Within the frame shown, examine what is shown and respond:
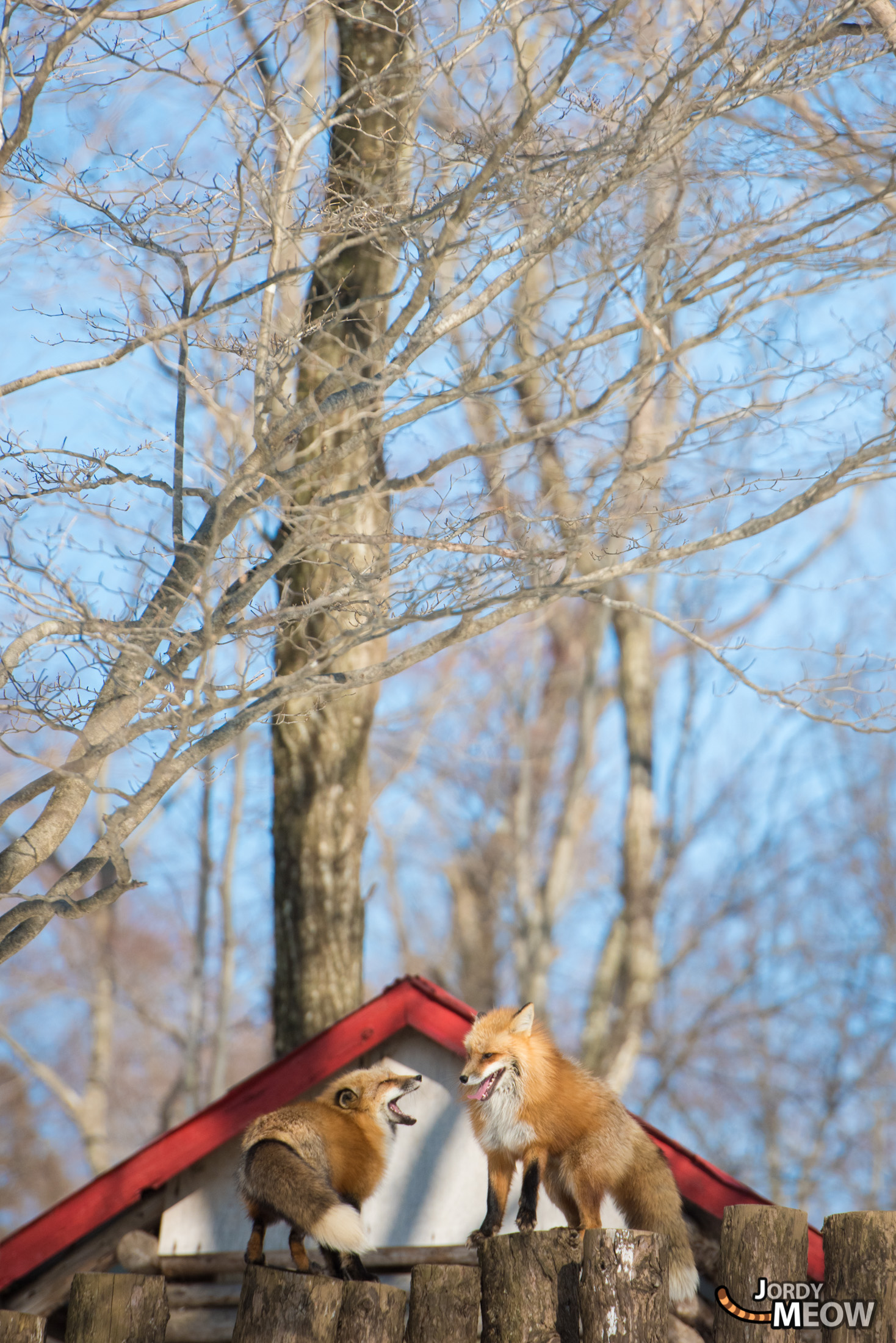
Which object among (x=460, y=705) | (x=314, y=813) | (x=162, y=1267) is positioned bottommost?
(x=162, y=1267)

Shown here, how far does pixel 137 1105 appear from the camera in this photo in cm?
2806

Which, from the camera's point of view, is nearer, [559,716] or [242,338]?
[242,338]

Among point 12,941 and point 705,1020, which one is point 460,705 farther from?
point 12,941

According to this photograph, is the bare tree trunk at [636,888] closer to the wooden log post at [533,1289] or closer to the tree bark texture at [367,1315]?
the wooden log post at [533,1289]

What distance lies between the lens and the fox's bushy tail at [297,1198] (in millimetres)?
4570

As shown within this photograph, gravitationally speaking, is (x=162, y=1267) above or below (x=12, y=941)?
below

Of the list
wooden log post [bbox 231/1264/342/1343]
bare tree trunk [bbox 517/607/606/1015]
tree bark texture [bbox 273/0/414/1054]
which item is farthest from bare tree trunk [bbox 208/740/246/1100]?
wooden log post [bbox 231/1264/342/1343]

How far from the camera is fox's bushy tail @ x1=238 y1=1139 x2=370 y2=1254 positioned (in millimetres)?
4570

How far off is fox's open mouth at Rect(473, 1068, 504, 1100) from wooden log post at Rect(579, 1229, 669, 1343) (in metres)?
0.65

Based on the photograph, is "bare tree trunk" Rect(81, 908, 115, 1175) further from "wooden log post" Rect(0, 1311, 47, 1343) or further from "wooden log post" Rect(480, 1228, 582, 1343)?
"wooden log post" Rect(480, 1228, 582, 1343)

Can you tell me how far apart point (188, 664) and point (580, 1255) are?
116 inches

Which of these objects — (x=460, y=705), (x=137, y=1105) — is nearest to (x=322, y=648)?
(x=460, y=705)

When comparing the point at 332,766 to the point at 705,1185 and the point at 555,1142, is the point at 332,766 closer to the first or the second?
the point at 705,1185

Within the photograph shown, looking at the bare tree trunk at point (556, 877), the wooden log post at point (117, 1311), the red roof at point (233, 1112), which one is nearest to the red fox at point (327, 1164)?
the wooden log post at point (117, 1311)
